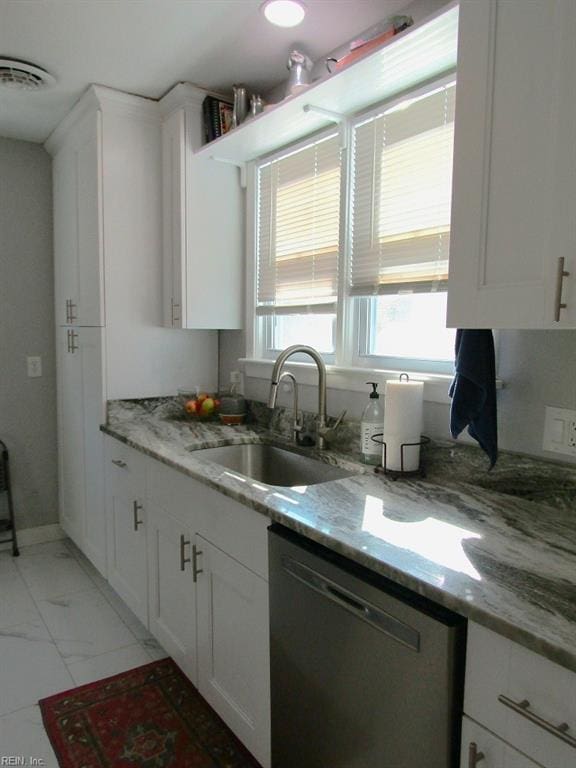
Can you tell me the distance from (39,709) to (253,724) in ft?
2.86

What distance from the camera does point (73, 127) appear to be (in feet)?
8.91

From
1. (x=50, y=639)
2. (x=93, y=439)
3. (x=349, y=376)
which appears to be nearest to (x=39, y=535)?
(x=93, y=439)

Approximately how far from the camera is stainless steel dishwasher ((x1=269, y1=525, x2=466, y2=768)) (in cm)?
95

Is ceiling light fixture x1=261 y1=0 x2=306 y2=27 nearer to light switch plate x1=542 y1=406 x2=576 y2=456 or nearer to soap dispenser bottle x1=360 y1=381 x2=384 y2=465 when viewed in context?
soap dispenser bottle x1=360 y1=381 x2=384 y2=465

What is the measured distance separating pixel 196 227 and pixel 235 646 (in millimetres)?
1825

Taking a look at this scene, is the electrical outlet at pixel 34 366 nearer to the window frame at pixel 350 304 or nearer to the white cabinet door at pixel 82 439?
the white cabinet door at pixel 82 439

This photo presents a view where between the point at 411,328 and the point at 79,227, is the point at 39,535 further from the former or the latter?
the point at 411,328

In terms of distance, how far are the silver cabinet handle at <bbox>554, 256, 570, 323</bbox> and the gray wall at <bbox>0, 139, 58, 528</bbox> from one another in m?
3.00

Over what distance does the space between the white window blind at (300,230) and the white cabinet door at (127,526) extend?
0.96m

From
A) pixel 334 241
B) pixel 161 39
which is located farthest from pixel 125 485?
pixel 161 39

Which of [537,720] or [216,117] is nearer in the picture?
[537,720]

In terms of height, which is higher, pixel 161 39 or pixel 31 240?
pixel 161 39

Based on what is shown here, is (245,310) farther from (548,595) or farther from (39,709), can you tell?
(548,595)

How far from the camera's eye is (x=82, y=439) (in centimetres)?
288
